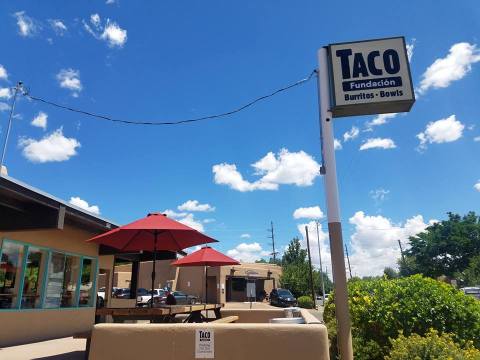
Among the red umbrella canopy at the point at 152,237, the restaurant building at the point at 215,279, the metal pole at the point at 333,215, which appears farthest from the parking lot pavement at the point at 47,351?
the restaurant building at the point at 215,279

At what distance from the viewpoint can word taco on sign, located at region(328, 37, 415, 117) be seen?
279 inches

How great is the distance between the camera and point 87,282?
14.1m

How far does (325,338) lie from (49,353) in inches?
252

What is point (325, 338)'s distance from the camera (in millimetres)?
5051

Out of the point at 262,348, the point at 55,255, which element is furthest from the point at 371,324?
A: the point at 55,255

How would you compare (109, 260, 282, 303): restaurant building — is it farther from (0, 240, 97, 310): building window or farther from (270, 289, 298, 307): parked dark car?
(0, 240, 97, 310): building window

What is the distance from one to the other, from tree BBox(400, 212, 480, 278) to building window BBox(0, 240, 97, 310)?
200ft

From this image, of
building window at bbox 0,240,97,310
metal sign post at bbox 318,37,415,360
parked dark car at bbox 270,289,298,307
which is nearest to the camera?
metal sign post at bbox 318,37,415,360

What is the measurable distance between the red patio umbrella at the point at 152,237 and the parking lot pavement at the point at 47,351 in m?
2.20

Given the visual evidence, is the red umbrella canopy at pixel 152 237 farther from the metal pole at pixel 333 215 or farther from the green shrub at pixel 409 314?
the green shrub at pixel 409 314

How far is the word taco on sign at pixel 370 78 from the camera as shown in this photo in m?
7.10

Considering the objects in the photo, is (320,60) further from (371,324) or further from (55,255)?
(55,255)

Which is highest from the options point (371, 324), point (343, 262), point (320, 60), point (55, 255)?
point (320, 60)

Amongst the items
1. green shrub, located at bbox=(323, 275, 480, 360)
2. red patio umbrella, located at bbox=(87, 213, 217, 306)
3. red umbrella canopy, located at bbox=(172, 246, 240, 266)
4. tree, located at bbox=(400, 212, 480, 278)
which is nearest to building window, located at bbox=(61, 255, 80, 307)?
red umbrella canopy, located at bbox=(172, 246, 240, 266)
